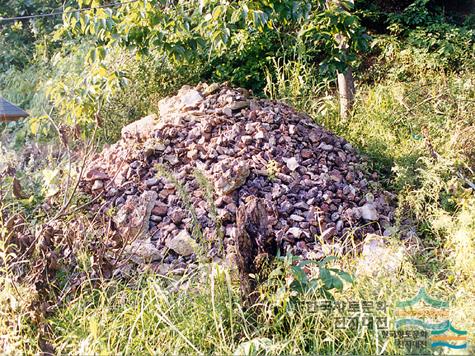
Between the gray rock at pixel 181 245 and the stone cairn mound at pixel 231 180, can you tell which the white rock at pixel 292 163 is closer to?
the stone cairn mound at pixel 231 180

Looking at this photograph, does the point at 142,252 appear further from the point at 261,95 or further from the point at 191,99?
the point at 261,95

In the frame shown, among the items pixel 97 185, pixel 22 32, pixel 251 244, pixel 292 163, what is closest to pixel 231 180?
pixel 292 163

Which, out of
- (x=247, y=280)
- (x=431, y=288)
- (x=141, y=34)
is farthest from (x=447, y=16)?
(x=247, y=280)

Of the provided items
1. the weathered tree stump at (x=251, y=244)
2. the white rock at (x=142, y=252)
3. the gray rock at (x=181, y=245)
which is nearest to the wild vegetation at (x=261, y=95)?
the weathered tree stump at (x=251, y=244)

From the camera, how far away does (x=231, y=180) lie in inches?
183

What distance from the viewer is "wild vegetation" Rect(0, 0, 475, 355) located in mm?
3107

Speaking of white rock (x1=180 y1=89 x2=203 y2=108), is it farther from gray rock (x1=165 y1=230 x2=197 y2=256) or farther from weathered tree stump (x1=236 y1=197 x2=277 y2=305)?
weathered tree stump (x1=236 y1=197 x2=277 y2=305)

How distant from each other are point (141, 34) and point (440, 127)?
2829mm

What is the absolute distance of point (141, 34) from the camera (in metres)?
5.27

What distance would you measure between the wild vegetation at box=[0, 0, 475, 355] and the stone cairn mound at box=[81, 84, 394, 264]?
24 centimetres

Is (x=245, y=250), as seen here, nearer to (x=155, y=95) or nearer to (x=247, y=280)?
(x=247, y=280)

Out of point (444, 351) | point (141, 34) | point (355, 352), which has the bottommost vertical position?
point (355, 352)

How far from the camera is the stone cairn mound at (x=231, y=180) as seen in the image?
4395 millimetres

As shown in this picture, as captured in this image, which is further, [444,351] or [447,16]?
A: [447,16]
